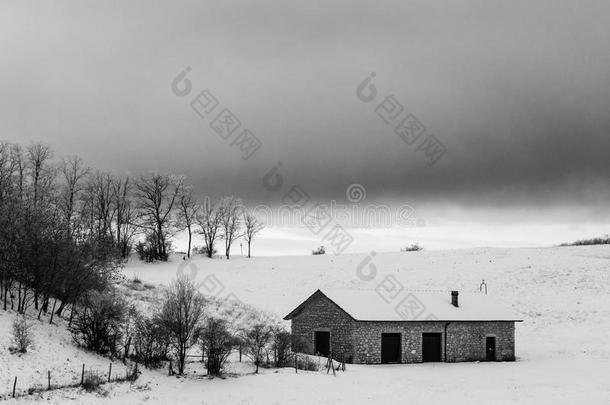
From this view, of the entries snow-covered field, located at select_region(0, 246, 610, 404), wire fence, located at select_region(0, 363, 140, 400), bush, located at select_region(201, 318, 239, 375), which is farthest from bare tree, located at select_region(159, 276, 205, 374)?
wire fence, located at select_region(0, 363, 140, 400)

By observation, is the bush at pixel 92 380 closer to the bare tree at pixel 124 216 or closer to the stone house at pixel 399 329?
the stone house at pixel 399 329

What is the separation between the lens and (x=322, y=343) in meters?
42.2

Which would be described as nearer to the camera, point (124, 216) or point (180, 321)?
point (180, 321)

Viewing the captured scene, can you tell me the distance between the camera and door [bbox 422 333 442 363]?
42.6m

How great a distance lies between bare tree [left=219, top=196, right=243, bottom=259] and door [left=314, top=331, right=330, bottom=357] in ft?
154

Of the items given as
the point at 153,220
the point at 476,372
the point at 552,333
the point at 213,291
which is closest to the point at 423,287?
the point at 552,333

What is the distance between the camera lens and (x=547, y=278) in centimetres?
6462

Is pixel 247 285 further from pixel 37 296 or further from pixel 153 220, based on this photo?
pixel 37 296

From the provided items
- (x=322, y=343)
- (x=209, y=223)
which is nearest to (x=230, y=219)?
(x=209, y=223)

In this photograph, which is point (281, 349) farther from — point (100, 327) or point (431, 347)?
point (431, 347)

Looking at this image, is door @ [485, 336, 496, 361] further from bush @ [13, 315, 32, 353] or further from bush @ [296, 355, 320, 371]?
bush @ [13, 315, 32, 353]

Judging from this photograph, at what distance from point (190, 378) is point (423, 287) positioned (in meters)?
37.9

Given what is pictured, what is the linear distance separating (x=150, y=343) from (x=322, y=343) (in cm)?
1305

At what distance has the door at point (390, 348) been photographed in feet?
134
